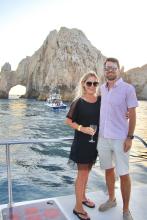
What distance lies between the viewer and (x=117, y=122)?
147 inches

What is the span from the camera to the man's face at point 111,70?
12.4ft

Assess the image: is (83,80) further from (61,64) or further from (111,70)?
(61,64)

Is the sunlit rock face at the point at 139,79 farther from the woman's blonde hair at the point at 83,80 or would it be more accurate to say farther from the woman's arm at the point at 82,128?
the woman's arm at the point at 82,128

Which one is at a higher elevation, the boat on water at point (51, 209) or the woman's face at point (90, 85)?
the woman's face at point (90, 85)

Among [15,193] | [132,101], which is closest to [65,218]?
[132,101]

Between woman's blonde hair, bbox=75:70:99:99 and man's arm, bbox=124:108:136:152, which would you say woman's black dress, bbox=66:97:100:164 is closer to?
woman's blonde hair, bbox=75:70:99:99

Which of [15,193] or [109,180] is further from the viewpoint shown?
[15,193]

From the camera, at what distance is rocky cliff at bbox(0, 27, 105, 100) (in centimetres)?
9619

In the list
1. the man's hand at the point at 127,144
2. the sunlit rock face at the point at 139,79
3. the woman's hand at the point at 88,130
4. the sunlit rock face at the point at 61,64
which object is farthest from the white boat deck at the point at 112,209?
the sunlit rock face at the point at 139,79

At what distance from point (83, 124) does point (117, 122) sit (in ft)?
1.38

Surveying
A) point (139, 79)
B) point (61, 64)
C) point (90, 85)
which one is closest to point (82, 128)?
point (90, 85)

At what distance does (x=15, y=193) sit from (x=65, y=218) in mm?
4972

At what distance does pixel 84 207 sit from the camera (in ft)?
13.5

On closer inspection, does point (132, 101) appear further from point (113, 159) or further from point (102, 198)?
point (102, 198)
